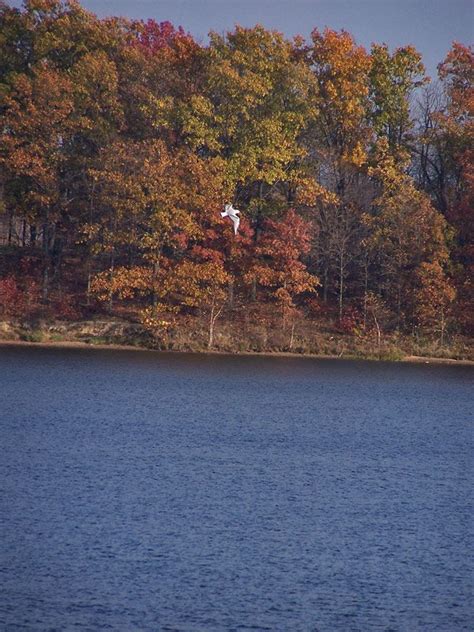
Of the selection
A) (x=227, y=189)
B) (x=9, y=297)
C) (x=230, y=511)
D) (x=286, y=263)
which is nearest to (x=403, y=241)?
(x=286, y=263)

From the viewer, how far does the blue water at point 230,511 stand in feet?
49.3

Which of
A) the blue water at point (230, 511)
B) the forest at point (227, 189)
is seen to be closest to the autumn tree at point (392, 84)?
the forest at point (227, 189)

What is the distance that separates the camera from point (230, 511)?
67.0 ft

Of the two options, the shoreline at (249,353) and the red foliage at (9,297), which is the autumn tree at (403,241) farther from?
the red foliage at (9,297)

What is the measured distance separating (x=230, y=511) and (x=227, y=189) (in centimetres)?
3951

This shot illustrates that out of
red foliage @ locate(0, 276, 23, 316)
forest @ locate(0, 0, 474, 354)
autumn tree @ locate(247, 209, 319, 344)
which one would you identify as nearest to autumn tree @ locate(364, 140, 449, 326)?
forest @ locate(0, 0, 474, 354)

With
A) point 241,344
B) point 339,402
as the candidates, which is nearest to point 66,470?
point 339,402

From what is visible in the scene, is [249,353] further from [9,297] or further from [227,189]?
[9,297]

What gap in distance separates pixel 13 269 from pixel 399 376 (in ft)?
80.4

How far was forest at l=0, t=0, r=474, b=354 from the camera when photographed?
185 feet

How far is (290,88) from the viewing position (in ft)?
195

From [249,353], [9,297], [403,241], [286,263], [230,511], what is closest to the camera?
[230,511]

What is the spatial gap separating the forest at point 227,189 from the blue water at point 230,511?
17.8m

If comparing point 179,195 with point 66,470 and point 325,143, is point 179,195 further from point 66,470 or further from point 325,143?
point 66,470
